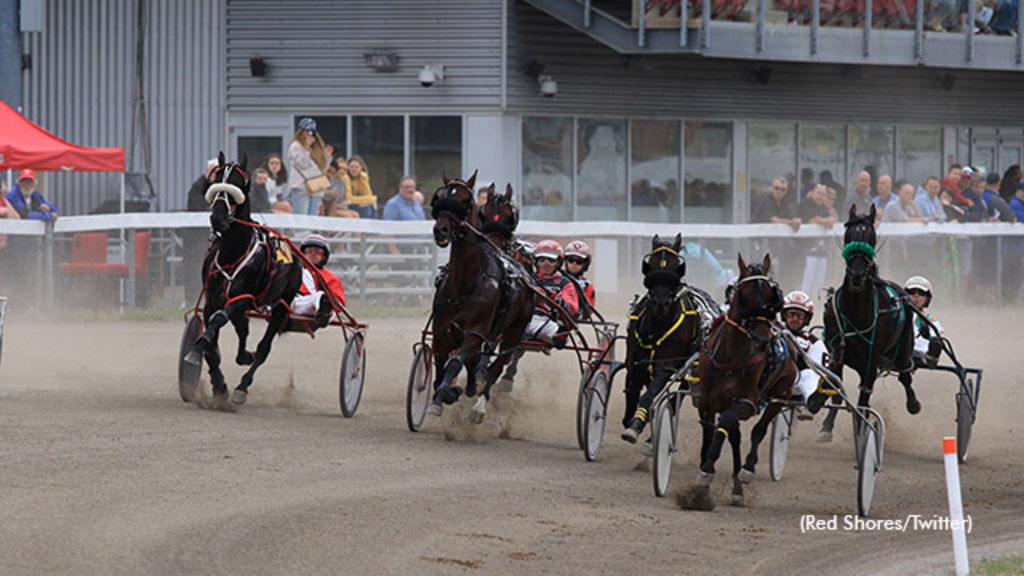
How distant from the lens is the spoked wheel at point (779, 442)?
1195cm

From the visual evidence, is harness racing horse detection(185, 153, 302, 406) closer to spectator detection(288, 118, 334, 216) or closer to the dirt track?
the dirt track

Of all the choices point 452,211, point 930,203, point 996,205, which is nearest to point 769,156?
point 996,205

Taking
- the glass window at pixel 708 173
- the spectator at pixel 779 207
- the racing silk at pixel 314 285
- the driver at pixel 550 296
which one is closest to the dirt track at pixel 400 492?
the driver at pixel 550 296

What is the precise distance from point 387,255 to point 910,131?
14390mm

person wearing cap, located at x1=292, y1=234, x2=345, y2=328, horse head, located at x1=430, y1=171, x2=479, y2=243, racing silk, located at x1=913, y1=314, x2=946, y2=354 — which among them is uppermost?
horse head, located at x1=430, y1=171, x2=479, y2=243

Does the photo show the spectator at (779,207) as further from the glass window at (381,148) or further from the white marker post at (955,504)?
the white marker post at (955,504)

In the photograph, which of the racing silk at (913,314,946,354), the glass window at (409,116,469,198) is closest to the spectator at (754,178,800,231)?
the glass window at (409,116,469,198)

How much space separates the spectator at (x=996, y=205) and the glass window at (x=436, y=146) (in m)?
8.29

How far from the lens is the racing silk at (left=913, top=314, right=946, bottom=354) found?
1380 cm

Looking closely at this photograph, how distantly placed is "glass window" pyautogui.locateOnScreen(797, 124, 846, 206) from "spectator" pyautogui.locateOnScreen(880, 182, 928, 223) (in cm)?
506

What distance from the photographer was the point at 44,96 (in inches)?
1108

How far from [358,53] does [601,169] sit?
14.4 ft

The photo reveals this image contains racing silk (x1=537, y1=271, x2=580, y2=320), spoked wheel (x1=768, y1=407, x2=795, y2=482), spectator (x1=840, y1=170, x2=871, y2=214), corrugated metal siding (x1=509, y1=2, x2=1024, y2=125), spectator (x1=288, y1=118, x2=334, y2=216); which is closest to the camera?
spoked wheel (x1=768, y1=407, x2=795, y2=482)

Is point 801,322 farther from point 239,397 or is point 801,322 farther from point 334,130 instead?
A: point 334,130
